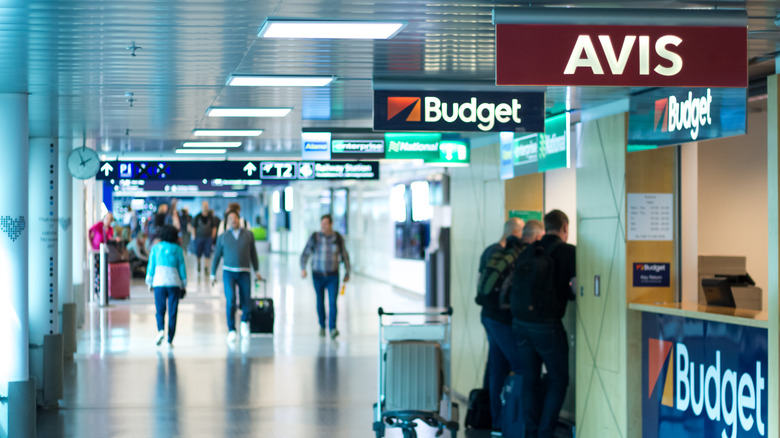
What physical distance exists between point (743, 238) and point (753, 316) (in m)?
3.89

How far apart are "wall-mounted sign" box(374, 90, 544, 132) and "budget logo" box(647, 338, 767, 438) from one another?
1897 mm

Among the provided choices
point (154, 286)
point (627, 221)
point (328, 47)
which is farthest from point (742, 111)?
point (154, 286)

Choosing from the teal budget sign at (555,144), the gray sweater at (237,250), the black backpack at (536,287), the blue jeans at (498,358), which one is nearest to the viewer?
the black backpack at (536,287)

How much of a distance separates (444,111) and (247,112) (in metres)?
3.40

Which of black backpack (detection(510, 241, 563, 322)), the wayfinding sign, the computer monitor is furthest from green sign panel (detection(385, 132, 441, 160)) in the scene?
the computer monitor

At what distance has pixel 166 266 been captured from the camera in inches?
523

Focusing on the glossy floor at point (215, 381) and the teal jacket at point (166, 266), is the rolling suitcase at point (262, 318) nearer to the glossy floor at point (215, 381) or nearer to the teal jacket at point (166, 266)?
the glossy floor at point (215, 381)

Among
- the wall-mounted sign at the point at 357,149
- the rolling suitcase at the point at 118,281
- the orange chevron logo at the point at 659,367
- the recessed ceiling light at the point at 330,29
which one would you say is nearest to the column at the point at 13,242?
the recessed ceiling light at the point at 330,29

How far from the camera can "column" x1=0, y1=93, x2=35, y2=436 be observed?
789 cm

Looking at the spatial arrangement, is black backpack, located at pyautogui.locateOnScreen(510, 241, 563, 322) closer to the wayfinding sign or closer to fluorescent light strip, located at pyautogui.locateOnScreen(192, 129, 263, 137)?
fluorescent light strip, located at pyautogui.locateOnScreen(192, 129, 263, 137)

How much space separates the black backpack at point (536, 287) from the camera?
7859mm

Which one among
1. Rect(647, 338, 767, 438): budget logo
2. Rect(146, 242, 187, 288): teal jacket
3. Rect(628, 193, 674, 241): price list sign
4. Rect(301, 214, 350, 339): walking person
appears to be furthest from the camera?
Rect(301, 214, 350, 339): walking person

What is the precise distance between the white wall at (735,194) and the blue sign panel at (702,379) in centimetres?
262

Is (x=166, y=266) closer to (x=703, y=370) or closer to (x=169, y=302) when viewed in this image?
(x=169, y=302)
